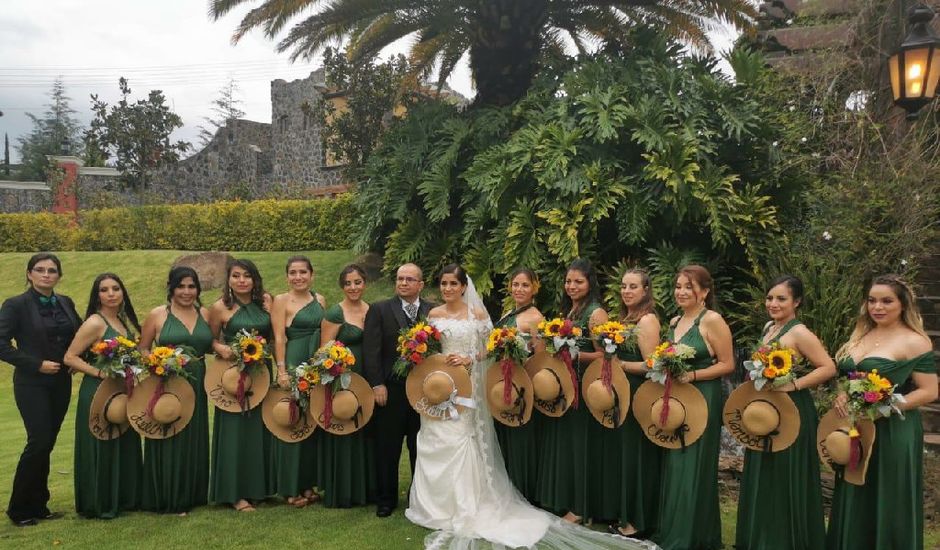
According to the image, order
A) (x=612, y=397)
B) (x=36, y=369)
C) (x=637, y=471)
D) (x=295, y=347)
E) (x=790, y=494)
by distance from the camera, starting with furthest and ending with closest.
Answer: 1. (x=295, y=347)
2. (x=36, y=369)
3. (x=637, y=471)
4. (x=612, y=397)
5. (x=790, y=494)

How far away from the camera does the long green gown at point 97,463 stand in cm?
548

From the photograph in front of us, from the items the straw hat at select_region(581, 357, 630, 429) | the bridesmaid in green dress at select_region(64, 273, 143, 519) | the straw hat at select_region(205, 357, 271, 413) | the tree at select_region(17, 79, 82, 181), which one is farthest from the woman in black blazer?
the tree at select_region(17, 79, 82, 181)

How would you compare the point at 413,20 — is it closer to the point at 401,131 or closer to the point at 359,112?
the point at 401,131

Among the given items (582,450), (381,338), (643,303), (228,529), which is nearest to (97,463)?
(228,529)

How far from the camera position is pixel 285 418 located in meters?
5.61

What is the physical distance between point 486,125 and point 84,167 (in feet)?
69.8

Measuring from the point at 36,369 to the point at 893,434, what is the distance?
5.47 meters

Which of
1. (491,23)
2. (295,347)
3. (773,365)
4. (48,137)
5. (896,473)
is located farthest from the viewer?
(48,137)

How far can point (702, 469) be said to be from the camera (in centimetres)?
469

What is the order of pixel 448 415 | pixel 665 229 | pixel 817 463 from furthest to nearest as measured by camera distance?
pixel 665 229 < pixel 448 415 < pixel 817 463

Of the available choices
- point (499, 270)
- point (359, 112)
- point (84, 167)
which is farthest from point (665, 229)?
point (84, 167)

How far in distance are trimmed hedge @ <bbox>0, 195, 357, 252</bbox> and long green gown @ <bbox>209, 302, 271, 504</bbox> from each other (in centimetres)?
1070

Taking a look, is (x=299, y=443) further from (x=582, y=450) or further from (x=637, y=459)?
(x=637, y=459)

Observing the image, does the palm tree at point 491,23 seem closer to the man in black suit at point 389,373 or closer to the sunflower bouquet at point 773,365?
the man in black suit at point 389,373
